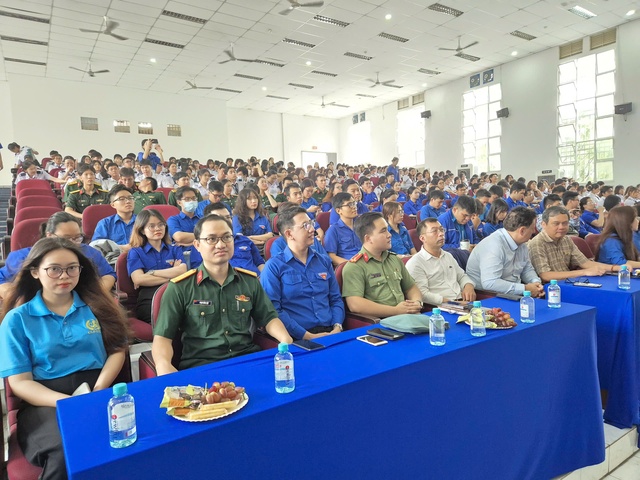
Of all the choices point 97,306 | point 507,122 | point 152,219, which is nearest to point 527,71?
point 507,122

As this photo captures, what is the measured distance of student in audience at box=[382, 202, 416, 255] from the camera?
3.95m

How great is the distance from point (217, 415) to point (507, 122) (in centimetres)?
1426

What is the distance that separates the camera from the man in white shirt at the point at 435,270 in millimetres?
2783

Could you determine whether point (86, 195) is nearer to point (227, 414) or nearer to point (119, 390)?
point (119, 390)

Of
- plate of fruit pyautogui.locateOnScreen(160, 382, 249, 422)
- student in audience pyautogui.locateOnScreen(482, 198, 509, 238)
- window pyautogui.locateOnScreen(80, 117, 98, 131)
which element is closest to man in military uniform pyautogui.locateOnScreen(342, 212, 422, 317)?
plate of fruit pyautogui.locateOnScreen(160, 382, 249, 422)

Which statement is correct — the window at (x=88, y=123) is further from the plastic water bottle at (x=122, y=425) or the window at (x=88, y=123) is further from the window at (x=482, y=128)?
the plastic water bottle at (x=122, y=425)

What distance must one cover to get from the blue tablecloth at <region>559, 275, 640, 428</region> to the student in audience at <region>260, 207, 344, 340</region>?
4.84 ft

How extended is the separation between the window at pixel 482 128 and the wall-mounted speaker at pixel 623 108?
3542 millimetres

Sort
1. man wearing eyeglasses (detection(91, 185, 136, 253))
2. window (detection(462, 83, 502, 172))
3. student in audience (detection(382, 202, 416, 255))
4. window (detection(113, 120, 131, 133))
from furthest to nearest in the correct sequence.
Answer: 1. window (detection(113, 120, 131, 133))
2. window (detection(462, 83, 502, 172))
3. student in audience (detection(382, 202, 416, 255))
4. man wearing eyeglasses (detection(91, 185, 136, 253))

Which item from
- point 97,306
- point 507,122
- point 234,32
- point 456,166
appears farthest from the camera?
point 456,166

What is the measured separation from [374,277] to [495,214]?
270 centimetres

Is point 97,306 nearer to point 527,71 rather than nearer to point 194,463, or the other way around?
point 194,463

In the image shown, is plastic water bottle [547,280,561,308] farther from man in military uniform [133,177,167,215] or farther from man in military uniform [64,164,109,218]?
man in military uniform [64,164,109,218]

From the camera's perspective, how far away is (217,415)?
3.54 ft
